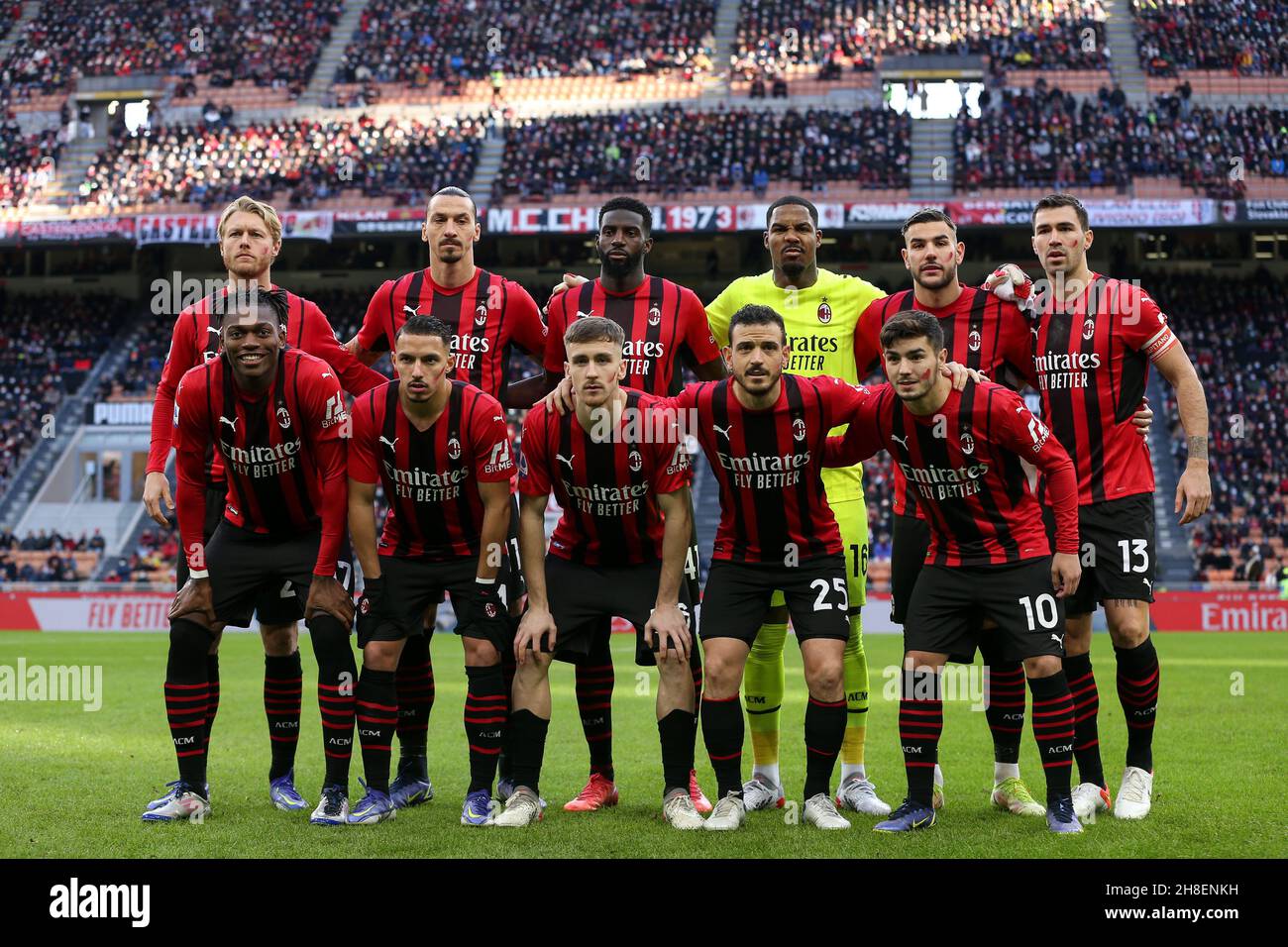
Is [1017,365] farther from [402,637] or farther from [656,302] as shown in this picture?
[402,637]

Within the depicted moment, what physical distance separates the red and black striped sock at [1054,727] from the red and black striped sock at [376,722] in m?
2.92

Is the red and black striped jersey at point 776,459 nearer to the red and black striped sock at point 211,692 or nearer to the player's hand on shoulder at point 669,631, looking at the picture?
the player's hand on shoulder at point 669,631

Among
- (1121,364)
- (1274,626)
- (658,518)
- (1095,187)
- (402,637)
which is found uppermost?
Answer: (1095,187)

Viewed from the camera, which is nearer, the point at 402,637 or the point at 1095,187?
the point at 402,637

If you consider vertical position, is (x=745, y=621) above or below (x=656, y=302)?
below

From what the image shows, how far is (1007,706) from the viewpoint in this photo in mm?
6527

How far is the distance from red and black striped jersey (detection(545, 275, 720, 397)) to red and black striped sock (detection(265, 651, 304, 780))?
2.04 meters

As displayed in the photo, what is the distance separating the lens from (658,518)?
6.48 m

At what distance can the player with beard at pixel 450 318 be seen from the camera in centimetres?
689

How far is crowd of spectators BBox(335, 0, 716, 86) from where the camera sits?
37812mm

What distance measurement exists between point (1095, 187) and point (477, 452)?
Result: 95.1 ft
